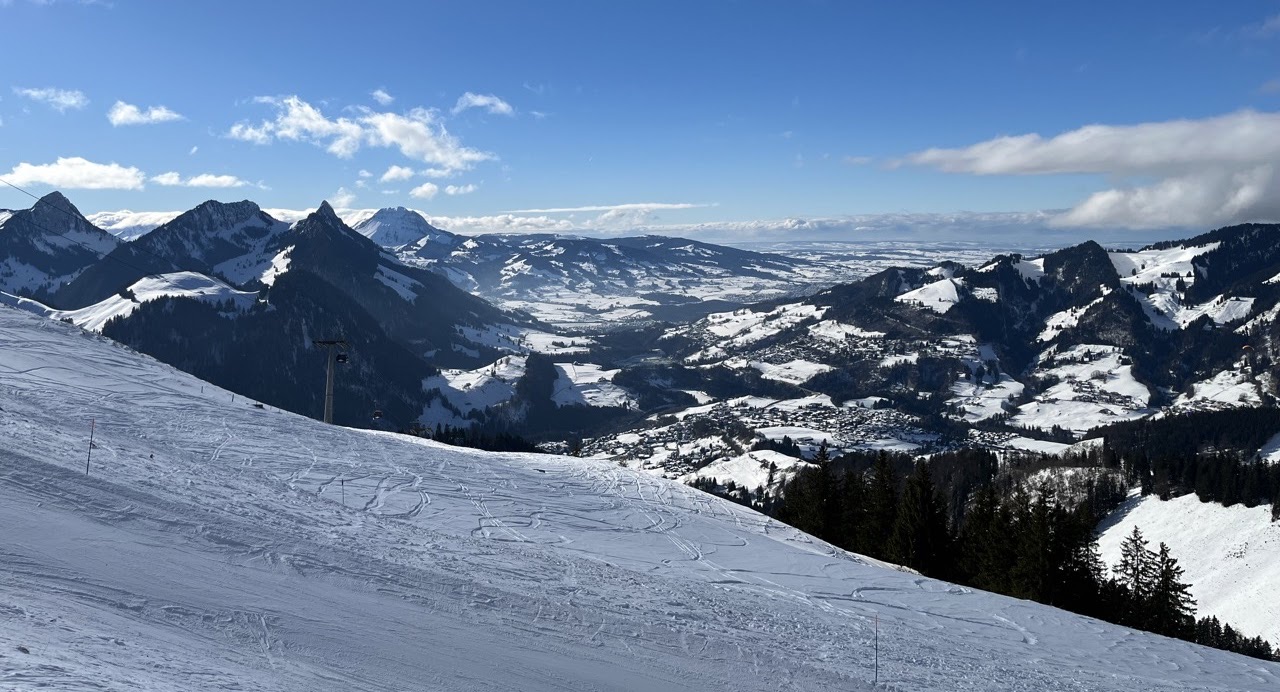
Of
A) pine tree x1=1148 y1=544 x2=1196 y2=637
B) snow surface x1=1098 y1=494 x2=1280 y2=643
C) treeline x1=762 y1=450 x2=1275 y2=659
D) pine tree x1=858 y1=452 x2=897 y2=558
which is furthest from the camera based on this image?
snow surface x1=1098 y1=494 x2=1280 y2=643

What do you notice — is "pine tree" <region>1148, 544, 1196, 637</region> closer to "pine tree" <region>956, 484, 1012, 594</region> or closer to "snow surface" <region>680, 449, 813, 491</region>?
"pine tree" <region>956, 484, 1012, 594</region>

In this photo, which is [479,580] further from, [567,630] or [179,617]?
[179,617]

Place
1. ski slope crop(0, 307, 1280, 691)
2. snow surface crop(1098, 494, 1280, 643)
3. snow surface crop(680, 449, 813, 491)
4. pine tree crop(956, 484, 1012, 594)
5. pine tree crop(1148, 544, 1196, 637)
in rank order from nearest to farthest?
1. ski slope crop(0, 307, 1280, 691)
2. pine tree crop(956, 484, 1012, 594)
3. pine tree crop(1148, 544, 1196, 637)
4. snow surface crop(1098, 494, 1280, 643)
5. snow surface crop(680, 449, 813, 491)

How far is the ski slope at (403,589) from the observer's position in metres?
14.7

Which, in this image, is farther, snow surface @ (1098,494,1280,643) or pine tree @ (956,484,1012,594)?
snow surface @ (1098,494,1280,643)

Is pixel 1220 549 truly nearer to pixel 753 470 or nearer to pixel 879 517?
pixel 753 470

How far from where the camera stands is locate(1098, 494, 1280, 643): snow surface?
320 ft

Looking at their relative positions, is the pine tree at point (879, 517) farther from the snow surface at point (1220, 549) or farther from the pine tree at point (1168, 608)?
the snow surface at point (1220, 549)

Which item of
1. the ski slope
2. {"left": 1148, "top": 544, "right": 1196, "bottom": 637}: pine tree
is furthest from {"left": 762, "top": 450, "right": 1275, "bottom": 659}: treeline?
the ski slope

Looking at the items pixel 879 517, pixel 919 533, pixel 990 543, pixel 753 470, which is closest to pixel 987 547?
pixel 990 543

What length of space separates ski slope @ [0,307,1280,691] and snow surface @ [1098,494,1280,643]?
8755 centimetres

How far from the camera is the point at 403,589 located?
66.8 feet

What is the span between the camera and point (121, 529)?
19641 mm

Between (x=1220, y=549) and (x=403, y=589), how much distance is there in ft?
457
